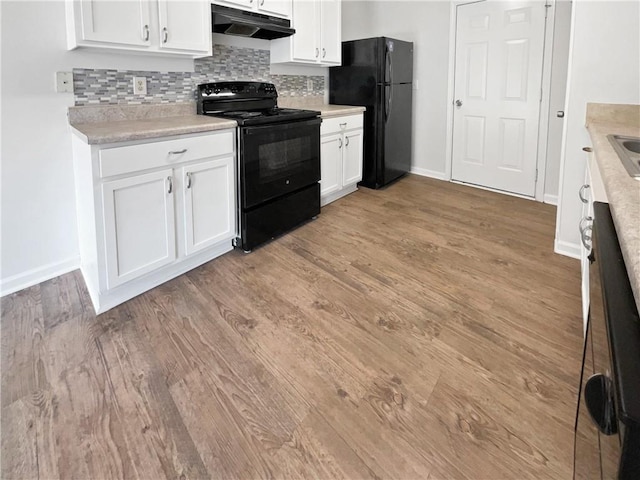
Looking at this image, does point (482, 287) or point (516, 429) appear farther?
point (482, 287)

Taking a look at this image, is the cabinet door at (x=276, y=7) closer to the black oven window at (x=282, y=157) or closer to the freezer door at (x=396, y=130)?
the black oven window at (x=282, y=157)

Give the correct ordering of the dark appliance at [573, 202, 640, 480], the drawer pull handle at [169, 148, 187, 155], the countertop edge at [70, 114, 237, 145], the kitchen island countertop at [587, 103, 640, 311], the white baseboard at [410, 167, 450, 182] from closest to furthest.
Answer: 1. the dark appliance at [573, 202, 640, 480]
2. the kitchen island countertop at [587, 103, 640, 311]
3. the countertop edge at [70, 114, 237, 145]
4. the drawer pull handle at [169, 148, 187, 155]
5. the white baseboard at [410, 167, 450, 182]

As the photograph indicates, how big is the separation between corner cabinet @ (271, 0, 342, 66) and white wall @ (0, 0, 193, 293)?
50.9 inches

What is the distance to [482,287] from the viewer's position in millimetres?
2385

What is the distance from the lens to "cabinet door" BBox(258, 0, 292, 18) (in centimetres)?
296

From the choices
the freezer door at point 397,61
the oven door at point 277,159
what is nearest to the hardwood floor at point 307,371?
the oven door at point 277,159

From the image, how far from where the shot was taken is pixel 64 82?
229cm

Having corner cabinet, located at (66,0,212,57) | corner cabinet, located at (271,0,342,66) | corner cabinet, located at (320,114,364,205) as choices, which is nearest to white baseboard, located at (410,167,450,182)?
corner cabinet, located at (320,114,364,205)

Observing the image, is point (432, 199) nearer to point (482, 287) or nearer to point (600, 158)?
point (482, 287)

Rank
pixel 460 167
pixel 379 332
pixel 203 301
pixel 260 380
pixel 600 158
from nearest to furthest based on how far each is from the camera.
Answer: pixel 600 158 < pixel 260 380 < pixel 379 332 < pixel 203 301 < pixel 460 167

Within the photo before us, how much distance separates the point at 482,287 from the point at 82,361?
198 cm

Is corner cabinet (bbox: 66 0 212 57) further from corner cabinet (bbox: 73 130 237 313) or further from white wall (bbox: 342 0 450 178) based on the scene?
white wall (bbox: 342 0 450 178)

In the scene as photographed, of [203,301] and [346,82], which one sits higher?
[346,82]

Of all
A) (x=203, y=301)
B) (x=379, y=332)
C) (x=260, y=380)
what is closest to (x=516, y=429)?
(x=379, y=332)
